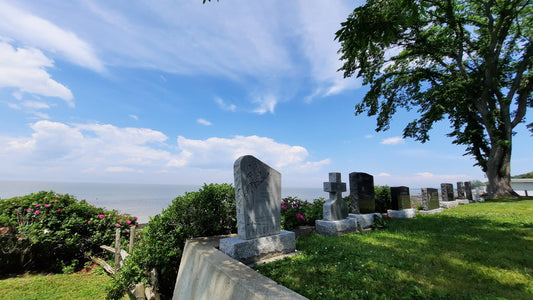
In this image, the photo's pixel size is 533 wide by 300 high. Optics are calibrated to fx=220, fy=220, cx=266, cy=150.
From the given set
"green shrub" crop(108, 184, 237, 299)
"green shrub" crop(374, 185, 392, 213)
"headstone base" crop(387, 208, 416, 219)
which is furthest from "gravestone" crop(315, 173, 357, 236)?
"green shrub" crop(374, 185, 392, 213)

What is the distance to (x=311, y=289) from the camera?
9.61 feet

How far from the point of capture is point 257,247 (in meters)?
4.32

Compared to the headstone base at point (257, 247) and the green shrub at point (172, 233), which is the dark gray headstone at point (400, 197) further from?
the green shrub at point (172, 233)

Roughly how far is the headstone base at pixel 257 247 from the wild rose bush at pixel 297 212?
1.59m

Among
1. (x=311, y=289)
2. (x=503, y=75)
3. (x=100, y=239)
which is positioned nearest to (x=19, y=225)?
(x=100, y=239)

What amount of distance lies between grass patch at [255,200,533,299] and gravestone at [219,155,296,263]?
38cm

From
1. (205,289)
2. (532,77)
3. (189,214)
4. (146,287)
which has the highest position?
(532,77)

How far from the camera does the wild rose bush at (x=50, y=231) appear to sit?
6438 mm

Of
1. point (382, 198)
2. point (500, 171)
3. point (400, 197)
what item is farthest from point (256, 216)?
point (500, 171)

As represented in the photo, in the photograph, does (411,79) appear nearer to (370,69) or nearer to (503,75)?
(370,69)

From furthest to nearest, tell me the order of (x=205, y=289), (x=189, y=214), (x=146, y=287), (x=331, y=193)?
1. (x=331, y=193)
2. (x=189, y=214)
3. (x=146, y=287)
4. (x=205, y=289)

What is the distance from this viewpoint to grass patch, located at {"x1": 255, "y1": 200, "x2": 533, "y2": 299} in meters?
Result: 2.91

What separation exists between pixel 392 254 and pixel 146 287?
5062mm

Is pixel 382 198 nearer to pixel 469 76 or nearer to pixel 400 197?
pixel 400 197
